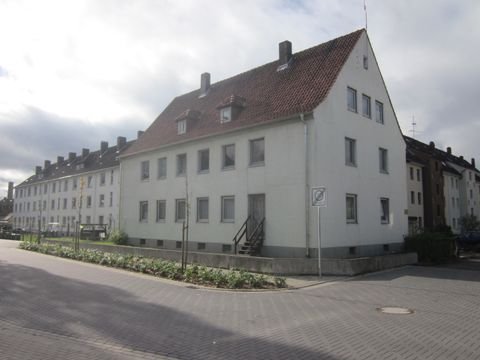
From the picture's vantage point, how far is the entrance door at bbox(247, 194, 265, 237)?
21.0 m

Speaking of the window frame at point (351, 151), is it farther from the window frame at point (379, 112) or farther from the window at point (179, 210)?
the window at point (179, 210)

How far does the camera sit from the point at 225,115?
24.0 meters

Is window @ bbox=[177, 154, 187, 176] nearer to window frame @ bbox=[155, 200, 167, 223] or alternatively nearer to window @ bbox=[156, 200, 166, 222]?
window frame @ bbox=[155, 200, 167, 223]

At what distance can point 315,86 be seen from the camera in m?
20.5

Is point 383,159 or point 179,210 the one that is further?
point 179,210

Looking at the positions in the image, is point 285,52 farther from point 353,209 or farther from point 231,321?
point 231,321

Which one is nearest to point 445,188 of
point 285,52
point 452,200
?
point 452,200

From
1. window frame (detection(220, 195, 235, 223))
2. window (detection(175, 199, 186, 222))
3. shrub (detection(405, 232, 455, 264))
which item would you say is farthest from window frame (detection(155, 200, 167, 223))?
shrub (detection(405, 232, 455, 264))

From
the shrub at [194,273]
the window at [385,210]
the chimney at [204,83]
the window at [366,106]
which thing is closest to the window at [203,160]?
the chimney at [204,83]

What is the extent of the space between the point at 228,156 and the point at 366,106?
7909mm

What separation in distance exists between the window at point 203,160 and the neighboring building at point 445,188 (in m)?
27.1

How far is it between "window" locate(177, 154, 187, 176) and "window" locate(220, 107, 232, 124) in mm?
3683

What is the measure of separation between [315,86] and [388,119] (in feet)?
22.1

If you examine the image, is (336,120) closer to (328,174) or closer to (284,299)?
(328,174)
